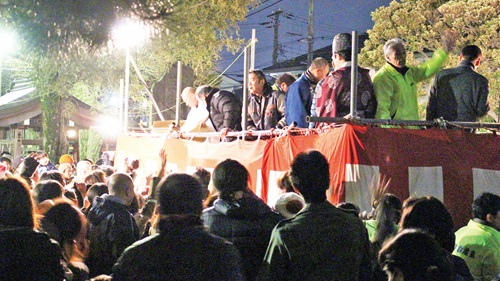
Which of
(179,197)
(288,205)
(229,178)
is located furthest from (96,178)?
(179,197)

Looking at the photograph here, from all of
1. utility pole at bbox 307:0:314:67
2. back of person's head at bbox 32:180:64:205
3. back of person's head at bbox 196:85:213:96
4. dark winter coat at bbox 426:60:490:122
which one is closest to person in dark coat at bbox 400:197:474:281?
back of person's head at bbox 32:180:64:205

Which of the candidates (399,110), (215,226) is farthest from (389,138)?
(215,226)

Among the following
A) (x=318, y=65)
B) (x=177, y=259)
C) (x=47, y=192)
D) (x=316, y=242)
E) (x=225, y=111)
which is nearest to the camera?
(x=177, y=259)

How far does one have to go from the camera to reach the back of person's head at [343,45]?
7039 mm

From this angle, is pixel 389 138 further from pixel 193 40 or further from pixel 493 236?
pixel 193 40

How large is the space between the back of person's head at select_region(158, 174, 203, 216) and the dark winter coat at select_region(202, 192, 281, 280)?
3.05 ft

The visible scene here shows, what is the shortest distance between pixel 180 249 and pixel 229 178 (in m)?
1.26

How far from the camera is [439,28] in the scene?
19.3 m

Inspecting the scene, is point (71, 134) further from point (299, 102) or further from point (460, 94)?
point (460, 94)

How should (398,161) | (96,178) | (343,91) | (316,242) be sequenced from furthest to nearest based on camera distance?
(96,178), (343,91), (398,161), (316,242)

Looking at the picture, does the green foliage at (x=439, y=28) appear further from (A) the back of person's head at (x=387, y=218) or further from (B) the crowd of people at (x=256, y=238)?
(B) the crowd of people at (x=256, y=238)

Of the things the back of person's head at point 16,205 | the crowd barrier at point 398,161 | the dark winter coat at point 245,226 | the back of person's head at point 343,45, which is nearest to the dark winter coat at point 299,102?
the crowd barrier at point 398,161

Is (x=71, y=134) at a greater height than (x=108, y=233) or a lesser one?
greater

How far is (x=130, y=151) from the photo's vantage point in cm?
1352
